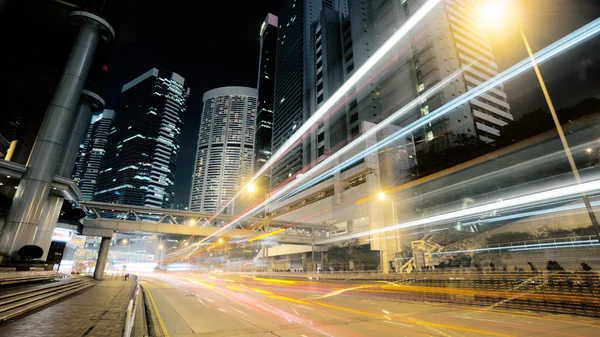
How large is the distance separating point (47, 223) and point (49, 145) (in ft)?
Result: 29.8

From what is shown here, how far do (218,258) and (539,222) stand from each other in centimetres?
11282

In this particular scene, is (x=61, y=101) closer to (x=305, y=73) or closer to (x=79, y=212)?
(x=79, y=212)

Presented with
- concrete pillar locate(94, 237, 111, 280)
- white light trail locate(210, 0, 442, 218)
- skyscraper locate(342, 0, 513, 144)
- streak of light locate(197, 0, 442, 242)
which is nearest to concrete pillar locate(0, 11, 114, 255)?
concrete pillar locate(94, 237, 111, 280)

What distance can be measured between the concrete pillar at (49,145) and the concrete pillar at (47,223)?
4.98 m

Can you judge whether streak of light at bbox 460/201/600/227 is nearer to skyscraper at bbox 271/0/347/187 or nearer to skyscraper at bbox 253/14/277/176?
skyscraper at bbox 271/0/347/187

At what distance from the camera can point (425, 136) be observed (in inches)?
2886

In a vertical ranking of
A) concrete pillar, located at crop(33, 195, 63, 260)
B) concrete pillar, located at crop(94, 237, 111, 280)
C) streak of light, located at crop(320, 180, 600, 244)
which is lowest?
concrete pillar, located at crop(94, 237, 111, 280)

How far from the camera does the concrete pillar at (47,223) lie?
26573 mm

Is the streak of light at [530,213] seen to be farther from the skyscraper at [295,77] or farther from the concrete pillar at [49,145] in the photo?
the skyscraper at [295,77]

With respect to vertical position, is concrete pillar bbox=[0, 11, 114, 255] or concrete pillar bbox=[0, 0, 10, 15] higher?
concrete pillar bbox=[0, 0, 10, 15]

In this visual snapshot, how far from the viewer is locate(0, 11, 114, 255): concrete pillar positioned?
→ 21.7 m

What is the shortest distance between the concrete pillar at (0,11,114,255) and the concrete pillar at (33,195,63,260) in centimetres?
498

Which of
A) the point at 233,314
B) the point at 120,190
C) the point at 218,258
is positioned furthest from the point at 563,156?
the point at 120,190

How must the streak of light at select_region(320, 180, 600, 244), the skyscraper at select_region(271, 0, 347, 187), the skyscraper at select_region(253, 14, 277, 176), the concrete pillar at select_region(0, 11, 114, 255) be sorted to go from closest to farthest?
the concrete pillar at select_region(0, 11, 114, 255), the streak of light at select_region(320, 180, 600, 244), the skyscraper at select_region(271, 0, 347, 187), the skyscraper at select_region(253, 14, 277, 176)
